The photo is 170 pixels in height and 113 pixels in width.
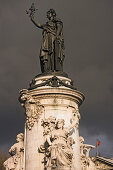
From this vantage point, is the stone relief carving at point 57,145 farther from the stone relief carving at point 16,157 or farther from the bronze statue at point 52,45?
the bronze statue at point 52,45

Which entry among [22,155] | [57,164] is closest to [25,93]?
[22,155]

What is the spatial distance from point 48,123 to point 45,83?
2029 mm

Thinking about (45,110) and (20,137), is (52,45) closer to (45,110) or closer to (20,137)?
(45,110)

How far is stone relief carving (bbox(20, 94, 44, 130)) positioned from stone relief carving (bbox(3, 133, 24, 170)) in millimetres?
1063

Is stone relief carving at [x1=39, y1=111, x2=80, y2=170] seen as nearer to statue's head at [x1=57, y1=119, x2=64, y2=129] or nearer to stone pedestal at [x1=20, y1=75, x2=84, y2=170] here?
statue's head at [x1=57, y1=119, x2=64, y2=129]

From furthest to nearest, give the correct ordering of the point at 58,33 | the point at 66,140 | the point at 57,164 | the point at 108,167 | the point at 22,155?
the point at 108,167
the point at 58,33
the point at 22,155
the point at 66,140
the point at 57,164

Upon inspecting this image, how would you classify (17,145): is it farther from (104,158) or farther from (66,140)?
(104,158)

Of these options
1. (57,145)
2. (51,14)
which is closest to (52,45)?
(51,14)

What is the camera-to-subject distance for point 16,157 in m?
13.2

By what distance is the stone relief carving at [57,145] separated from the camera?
450 inches

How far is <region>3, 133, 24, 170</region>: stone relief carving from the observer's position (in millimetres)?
13063

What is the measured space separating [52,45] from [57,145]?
5.86m

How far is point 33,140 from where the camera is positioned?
42.2 ft

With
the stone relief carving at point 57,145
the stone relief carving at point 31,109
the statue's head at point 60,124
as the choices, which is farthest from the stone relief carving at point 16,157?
the statue's head at point 60,124
